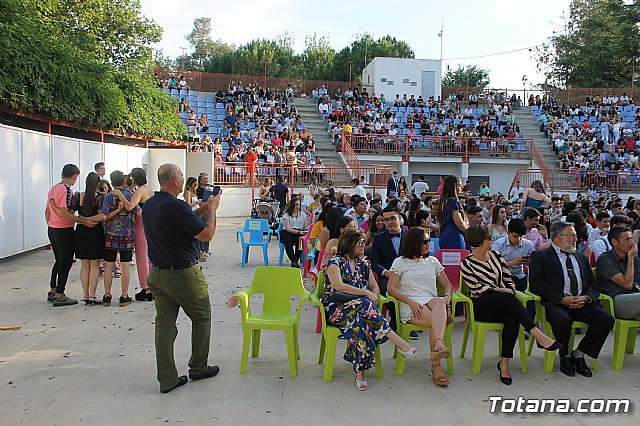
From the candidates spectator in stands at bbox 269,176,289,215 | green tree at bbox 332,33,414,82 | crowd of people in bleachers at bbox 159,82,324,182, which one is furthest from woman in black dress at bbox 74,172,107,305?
green tree at bbox 332,33,414,82

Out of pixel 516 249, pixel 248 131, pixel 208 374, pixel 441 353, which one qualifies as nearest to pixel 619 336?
pixel 516 249

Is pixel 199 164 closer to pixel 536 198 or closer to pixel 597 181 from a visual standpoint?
pixel 536 198

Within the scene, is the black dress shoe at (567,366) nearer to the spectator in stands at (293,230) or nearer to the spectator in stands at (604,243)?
the spectator in stands at (604,243)

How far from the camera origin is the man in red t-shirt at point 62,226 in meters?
7.18

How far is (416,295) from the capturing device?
530 centimetres

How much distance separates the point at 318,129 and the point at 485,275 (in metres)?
25.4

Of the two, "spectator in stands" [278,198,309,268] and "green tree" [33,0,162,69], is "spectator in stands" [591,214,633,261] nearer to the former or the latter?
"spectator in stands" [278,198,309,268]

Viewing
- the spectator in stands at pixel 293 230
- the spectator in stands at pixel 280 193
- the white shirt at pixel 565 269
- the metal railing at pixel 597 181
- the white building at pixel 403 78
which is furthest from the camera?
the white building at pixel 403 78

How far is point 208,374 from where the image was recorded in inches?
191

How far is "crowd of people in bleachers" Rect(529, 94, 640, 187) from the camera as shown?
2555 cm

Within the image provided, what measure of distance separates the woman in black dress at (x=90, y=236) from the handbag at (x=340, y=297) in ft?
11.3

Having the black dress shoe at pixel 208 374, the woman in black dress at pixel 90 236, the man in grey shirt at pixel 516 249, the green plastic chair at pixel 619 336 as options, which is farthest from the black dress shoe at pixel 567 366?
the woman in black dress at pixel 90 236

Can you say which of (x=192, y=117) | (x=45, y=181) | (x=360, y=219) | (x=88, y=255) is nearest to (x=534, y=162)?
(x=192, y=117)

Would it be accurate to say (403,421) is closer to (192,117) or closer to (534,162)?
(192,117)
